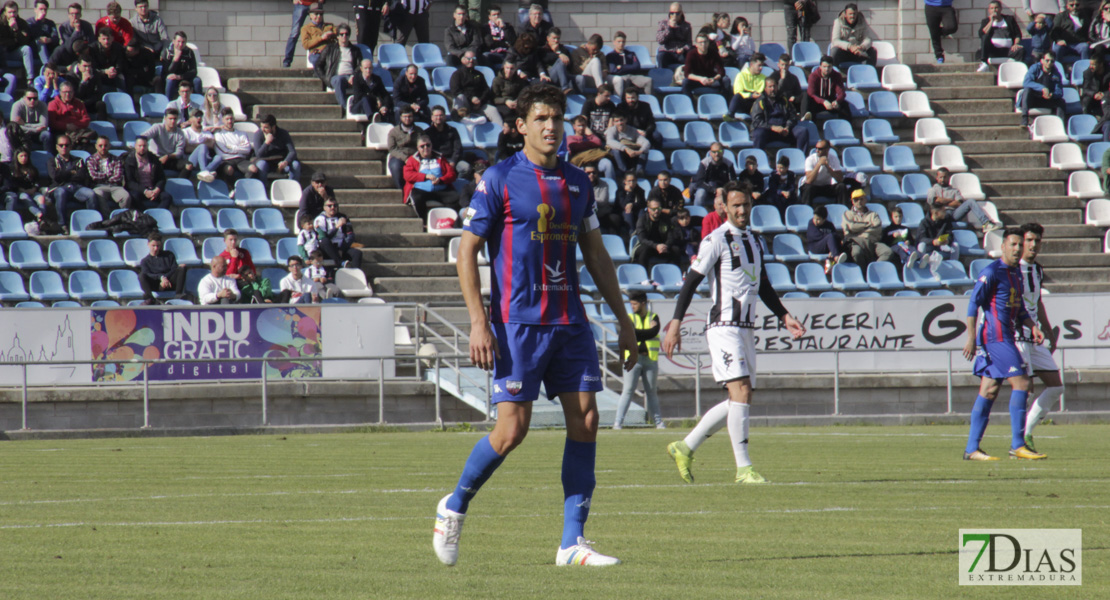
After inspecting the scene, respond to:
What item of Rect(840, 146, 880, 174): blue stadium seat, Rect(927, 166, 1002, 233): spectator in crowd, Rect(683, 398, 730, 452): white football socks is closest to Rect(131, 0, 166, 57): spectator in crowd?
Rect(840, 146, 880, 174): blue stadium seat

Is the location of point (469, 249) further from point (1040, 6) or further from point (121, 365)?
point (1040, 6)

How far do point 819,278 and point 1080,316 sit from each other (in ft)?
14.1

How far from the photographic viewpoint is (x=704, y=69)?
26922mm

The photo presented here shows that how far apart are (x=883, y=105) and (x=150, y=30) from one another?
48.4ft

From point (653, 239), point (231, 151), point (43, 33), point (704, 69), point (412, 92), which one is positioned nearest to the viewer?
point (653, 239)

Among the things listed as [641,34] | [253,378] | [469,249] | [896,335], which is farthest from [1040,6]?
[469,249]

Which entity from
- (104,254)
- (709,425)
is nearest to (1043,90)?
(104,254)

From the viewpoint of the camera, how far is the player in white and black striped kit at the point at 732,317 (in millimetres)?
9516

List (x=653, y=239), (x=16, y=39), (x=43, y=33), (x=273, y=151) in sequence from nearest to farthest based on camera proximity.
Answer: (x=653, y=239) → (x=273, y=151) → (x=16, y=39) → (x=43, y=33)

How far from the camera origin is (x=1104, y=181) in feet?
82.4

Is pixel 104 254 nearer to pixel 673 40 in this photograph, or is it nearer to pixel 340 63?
pixel 340 63

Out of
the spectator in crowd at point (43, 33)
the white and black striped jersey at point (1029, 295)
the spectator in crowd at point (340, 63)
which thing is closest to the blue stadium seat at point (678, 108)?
the spectator in crowd at point (340, 63)

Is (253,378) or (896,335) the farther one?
(896,335)

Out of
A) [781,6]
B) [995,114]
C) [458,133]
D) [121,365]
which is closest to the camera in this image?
[121,365]
